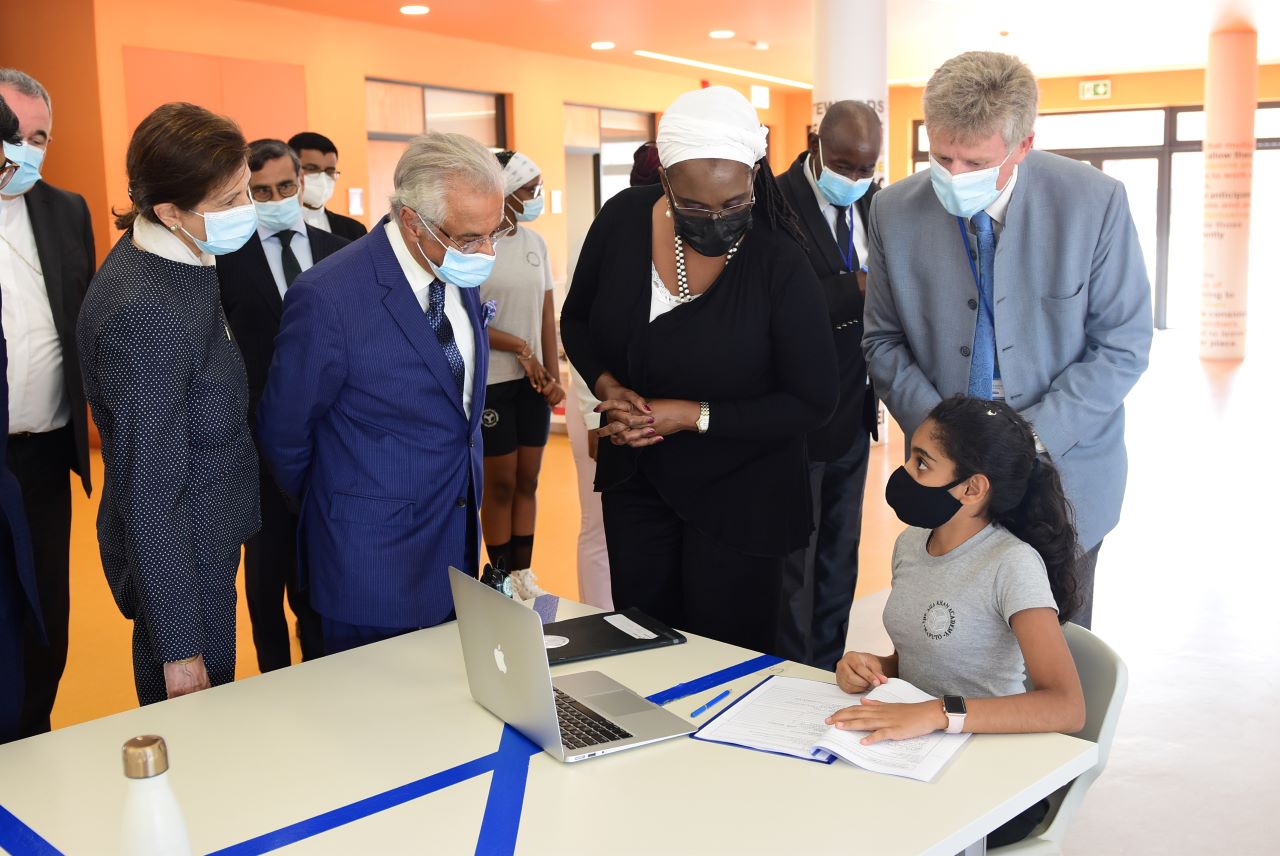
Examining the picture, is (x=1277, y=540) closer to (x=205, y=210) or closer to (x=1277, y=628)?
(x=1277, y=628)

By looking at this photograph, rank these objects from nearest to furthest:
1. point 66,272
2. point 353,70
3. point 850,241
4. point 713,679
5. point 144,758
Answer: point 144,758 < point 713,679 < point 66,272 < point 850,241 < point 353,70

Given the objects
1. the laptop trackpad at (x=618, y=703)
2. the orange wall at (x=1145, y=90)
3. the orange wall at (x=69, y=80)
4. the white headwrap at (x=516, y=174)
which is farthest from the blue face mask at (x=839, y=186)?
the orange wall at (x=1145, y=90)

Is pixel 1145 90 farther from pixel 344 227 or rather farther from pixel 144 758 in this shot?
pixel 144 758

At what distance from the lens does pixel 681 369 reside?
253 cm

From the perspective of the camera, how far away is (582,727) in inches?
70.9

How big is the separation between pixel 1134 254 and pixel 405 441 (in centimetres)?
154

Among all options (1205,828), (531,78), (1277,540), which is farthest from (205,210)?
(531,78)

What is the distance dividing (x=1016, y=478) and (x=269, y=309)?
217 centimetres

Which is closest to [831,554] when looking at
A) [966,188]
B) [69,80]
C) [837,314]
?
[837,314]

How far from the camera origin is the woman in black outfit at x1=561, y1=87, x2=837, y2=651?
96.0 inches

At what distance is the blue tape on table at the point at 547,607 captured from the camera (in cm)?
237

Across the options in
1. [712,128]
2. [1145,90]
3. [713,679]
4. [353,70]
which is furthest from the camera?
[1145,90]

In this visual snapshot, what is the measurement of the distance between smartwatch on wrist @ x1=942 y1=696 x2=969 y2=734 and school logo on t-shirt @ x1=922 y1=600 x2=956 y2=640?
31 cm

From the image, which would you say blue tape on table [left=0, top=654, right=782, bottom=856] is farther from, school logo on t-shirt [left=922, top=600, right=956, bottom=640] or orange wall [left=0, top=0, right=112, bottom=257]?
orange wall [left=0, top=0, right=112, bottom=257]
